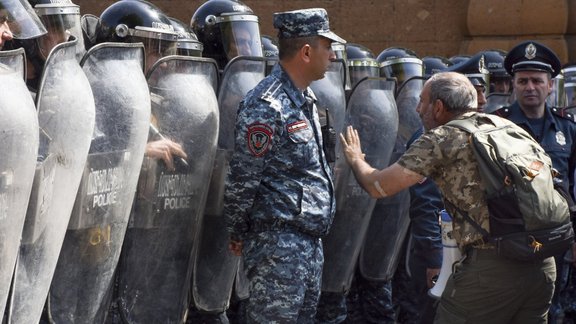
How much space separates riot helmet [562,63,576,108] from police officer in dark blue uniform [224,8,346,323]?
4264mm

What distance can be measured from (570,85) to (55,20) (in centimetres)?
507

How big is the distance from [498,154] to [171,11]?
8255mm

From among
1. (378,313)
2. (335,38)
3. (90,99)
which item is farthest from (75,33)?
(378,313)

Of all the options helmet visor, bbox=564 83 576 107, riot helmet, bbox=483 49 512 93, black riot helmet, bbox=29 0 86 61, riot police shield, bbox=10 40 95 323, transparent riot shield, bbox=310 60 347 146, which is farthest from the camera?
helmet visor, bbox=564 83 576 107

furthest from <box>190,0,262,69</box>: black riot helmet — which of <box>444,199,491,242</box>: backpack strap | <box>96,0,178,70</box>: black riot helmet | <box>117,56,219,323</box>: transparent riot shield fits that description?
<box>444,199,491,242</box>: backpack strap

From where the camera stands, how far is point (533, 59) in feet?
22.3

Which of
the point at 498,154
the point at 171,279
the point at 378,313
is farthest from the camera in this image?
the point at 378,313

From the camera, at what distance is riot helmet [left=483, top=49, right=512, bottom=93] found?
336 inches

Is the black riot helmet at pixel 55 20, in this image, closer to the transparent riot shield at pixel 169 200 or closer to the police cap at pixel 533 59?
the transparent riot shield at pixel 169 200

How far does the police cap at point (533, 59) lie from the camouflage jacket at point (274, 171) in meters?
2.01

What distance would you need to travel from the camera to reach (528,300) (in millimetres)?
4906

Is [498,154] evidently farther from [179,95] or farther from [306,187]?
[179,95]

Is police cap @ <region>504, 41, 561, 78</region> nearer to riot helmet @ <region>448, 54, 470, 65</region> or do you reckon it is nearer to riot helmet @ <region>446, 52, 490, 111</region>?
riot helmet @ <region>446, 52, 490, 111</region>

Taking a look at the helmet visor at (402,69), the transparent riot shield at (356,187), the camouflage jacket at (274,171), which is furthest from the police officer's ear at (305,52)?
the helmet visor at (402,69)
